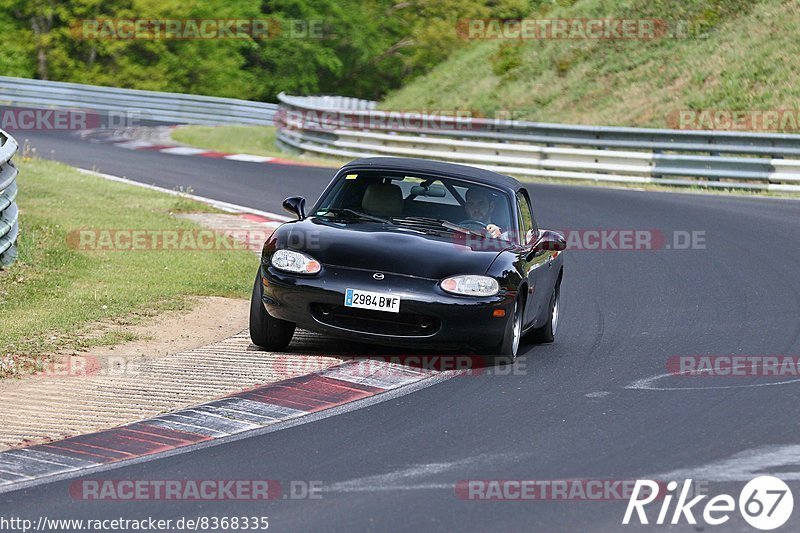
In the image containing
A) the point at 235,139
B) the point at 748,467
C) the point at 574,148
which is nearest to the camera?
the point at 748,467

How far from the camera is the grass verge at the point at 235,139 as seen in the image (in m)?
32.3

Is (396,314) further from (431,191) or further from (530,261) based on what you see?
(431,191)

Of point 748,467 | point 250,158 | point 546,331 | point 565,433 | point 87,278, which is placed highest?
point 748,467

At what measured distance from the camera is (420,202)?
10523 millimetres

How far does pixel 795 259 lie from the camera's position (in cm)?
1586

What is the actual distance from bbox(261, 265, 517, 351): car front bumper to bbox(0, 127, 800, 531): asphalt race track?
1.17ft

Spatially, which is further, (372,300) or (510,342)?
(510,342)

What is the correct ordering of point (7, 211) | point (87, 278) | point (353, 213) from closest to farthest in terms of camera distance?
1. point (353, 213)
2. point (87, 278)
3. point (7, 211)

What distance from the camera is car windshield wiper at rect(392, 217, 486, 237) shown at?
33.7 ft

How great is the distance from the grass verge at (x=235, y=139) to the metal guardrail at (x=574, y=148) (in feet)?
3.85

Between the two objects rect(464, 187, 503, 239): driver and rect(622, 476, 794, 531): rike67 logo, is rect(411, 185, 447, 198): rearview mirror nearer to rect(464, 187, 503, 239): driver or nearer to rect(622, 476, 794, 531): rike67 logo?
rect(464, 187, 503, 239): driver

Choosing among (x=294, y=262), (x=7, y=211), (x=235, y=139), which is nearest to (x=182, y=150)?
(x=235, y=139)

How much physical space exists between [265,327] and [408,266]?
4.03 ft

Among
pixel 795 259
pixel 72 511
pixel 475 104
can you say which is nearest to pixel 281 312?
pixel 72 511
